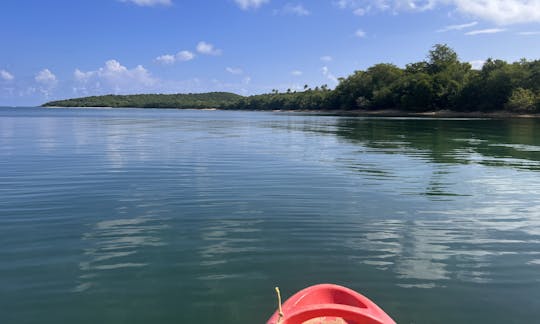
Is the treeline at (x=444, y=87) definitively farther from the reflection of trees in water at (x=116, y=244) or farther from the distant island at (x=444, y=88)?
the reflection of trees in water at (x=116, y=244)

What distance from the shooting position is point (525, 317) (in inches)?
269

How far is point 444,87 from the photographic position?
127562mm

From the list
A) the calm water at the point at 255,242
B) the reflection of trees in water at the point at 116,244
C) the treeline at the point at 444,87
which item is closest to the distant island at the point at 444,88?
the treeline at the point at 444,87

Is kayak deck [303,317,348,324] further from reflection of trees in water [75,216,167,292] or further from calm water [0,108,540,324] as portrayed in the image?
reflection of trees in water [75,216,167,292]

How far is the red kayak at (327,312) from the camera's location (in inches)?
220

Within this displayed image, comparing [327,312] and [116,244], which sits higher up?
[327,312]

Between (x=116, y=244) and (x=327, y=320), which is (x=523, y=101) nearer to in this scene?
(x=116, y=244)

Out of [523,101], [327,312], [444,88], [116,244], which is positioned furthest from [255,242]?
[444,88]

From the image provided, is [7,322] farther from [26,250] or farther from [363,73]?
[363,73]

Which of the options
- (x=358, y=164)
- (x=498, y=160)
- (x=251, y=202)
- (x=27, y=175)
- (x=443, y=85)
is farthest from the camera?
(x=443, y=85)

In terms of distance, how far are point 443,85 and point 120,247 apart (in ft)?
437

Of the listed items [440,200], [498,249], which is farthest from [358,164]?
[498,249]

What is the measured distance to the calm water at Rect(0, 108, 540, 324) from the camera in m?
7.14

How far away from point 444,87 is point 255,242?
13092 cm
